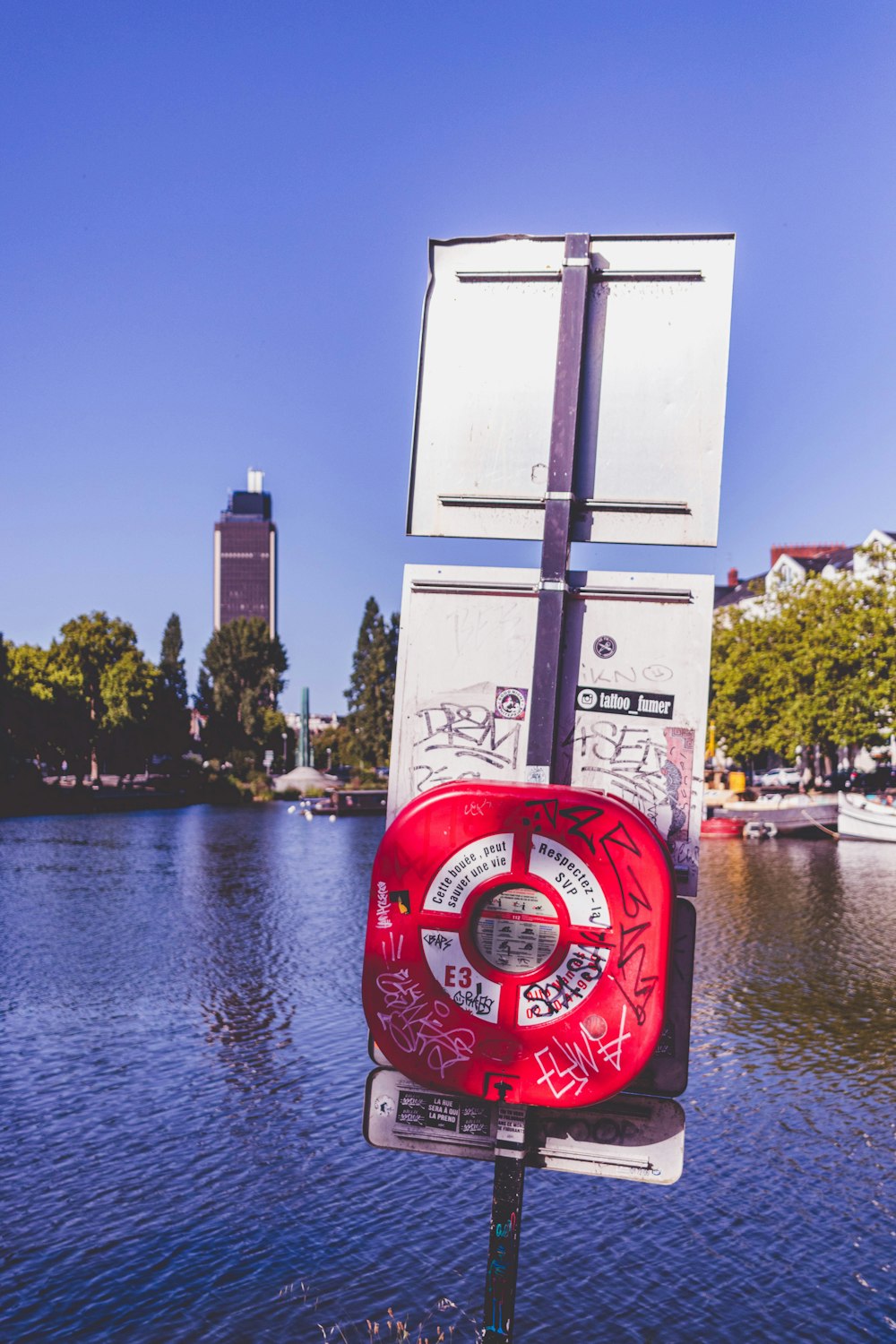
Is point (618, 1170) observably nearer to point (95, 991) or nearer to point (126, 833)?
point (95, 991)

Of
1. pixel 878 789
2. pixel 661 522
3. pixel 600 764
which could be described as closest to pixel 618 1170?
pixel 600 764

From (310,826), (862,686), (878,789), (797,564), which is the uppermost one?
(797,564)

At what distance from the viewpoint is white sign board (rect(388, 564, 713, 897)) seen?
3.46 m

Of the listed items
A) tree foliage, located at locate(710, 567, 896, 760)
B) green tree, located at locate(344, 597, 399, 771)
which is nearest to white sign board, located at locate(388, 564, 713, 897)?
tree foliage, located at locate(710, 567, 896, 760)

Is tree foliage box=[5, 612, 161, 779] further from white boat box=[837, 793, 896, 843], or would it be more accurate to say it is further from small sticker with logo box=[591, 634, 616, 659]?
small sticker with logo box=[591, 634, 616, 659]

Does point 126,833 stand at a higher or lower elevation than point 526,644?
lower

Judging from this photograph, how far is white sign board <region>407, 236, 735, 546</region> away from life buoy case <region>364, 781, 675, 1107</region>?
831mm

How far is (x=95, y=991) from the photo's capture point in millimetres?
21844

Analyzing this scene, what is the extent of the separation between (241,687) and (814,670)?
79872 millimetres

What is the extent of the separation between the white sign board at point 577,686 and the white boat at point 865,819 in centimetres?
5136

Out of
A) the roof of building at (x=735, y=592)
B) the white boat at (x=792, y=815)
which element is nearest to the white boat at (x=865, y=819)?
the white boat at (x=792, y=815)

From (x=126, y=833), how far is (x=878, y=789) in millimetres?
39996

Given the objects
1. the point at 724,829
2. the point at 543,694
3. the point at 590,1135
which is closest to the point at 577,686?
the point at 543,694

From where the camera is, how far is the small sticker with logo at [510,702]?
3551 millimetres
